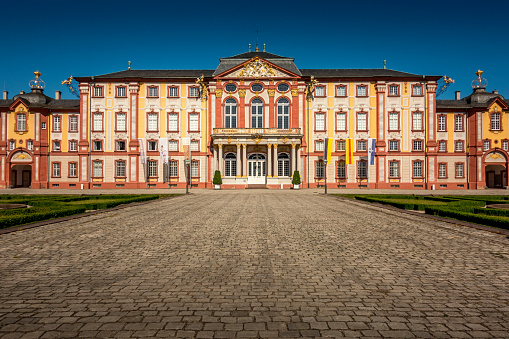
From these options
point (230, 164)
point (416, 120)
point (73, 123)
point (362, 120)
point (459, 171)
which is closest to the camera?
point (416, 120)

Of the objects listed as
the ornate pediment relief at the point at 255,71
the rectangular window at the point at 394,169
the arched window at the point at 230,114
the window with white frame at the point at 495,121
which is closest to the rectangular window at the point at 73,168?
the arched window at the point at 230,114

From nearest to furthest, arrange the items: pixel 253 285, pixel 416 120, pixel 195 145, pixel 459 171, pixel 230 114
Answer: pixel 253 285
pixel 416 120
pixel 459 171
pixel 230 114
pixel 195 145

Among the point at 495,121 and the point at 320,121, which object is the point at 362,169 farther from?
the point at 495,121

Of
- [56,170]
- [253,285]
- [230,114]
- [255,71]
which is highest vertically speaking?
[255,71]

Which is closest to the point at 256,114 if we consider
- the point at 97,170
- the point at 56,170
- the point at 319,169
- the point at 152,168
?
the point at 319,169

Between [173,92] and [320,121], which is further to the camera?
[173,92]

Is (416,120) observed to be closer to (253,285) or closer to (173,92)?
(173,92)

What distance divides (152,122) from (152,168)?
21.7 feet

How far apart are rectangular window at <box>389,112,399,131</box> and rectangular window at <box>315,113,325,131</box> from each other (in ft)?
31.0

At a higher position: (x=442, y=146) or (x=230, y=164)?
(x=442, y=146)

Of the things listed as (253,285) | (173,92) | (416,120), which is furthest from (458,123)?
(253,285)

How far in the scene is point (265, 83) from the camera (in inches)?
1848

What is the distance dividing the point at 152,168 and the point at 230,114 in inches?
535

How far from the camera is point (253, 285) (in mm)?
5203
